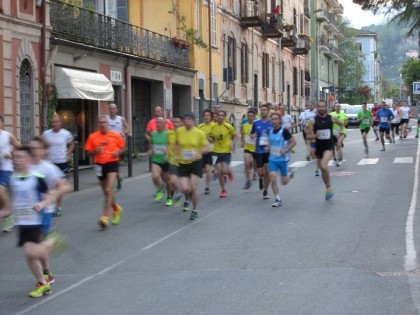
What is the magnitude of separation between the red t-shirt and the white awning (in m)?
10.3

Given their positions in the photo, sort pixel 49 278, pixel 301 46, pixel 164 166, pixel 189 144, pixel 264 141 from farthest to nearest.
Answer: pixel 301 46 < pixel 264 141 < pixel 164 166 < pixel 189 144 < pixel 49 278

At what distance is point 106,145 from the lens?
43.1 feet

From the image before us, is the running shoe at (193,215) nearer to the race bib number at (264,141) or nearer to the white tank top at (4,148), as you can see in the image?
the white tank top at (4,148)

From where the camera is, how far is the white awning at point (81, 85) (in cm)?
2344

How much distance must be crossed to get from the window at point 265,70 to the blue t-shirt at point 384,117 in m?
22.8

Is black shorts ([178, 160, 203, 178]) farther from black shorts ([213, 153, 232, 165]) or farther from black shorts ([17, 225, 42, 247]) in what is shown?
black shorts ([17, 225, 42, 247])

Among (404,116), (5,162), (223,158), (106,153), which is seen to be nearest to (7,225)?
(5,162)

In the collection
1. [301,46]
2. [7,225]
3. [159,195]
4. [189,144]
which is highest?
[301,46]

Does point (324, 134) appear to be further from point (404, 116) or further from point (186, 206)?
point (404, 116)

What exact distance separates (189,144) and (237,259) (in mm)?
4344

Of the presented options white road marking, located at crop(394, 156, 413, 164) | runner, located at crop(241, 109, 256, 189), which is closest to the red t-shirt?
runner, located at crop(241, 109, 256, 189)

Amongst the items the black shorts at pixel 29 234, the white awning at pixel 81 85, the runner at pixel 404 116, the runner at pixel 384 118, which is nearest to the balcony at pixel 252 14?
the runner at pixel 404 116

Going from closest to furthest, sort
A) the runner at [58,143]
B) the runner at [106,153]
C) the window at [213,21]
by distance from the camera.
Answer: the runner at [106,153], the runner at [58,143], the window at [213,21]

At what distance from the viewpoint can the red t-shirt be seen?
1313cm
